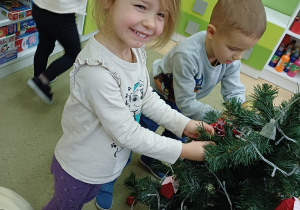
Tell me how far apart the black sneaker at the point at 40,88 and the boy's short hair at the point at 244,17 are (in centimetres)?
97

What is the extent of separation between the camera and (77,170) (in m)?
0.74

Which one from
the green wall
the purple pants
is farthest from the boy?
the green wall

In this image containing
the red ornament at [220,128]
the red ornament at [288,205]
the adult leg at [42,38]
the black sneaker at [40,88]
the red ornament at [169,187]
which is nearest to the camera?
the red ornament at [288,205]

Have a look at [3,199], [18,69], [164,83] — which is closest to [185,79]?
[164,83]

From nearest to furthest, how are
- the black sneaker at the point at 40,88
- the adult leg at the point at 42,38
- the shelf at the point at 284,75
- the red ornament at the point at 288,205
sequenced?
the red ornament at the point at 288,205
the adult leg at the point at 42,38
the black sneaker at the point at 40,88
the shelf at the point at 284,75

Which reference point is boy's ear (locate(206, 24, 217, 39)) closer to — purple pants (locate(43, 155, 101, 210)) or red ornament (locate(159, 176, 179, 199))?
red ornament (locate(159, 176, 179, 199))

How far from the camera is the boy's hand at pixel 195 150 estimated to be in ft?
2.14

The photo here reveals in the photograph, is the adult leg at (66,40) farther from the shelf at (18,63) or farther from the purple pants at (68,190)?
the purple pants at (68,190)

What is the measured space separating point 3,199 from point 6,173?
353 millimetres

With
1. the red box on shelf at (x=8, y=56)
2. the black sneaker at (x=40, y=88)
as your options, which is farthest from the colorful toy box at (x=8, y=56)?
the black sneaker at (x=40, y=88)

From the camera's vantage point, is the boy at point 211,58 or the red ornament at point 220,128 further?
the boy at point 211,58

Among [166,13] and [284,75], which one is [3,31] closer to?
[166,13]

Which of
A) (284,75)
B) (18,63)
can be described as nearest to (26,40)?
(18,63)

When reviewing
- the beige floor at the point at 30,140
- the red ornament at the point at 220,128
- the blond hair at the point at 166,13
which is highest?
the blond hair at the point at 166,13
